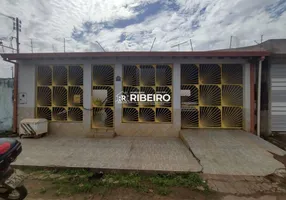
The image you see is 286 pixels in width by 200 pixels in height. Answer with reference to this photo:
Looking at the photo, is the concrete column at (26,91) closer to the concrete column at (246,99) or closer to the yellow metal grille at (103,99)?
the yellow metal grille at (103,99)

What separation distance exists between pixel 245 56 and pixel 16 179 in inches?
268

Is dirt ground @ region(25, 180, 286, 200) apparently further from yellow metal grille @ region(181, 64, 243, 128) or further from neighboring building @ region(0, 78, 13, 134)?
neighboring building @ region(0, 78, 13, 134)

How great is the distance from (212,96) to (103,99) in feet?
14.0

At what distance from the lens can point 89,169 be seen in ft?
10.9

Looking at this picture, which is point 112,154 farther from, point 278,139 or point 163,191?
point 278,139

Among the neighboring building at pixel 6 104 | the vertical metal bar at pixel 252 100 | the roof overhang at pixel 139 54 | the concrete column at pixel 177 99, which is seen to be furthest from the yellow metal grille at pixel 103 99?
the vertical metal bar at pixel 252 100

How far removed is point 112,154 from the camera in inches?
161

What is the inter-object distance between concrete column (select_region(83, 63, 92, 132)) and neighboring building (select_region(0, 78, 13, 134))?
3195 mm

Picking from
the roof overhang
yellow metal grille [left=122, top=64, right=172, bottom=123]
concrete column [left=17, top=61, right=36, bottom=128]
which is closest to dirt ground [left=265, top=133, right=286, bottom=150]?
the roof overhang

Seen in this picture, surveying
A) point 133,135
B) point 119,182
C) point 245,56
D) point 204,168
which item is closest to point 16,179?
point 119,182

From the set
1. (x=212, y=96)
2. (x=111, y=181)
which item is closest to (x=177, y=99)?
(x=212, y=96)

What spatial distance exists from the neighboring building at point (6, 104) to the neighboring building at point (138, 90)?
26.1 inches

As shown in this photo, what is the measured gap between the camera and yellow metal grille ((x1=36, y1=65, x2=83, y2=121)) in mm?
6090

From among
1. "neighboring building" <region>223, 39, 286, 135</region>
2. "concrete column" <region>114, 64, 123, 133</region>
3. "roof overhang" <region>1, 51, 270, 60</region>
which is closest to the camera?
"roof overhang" <region>1, 51, 270, 60</region>
